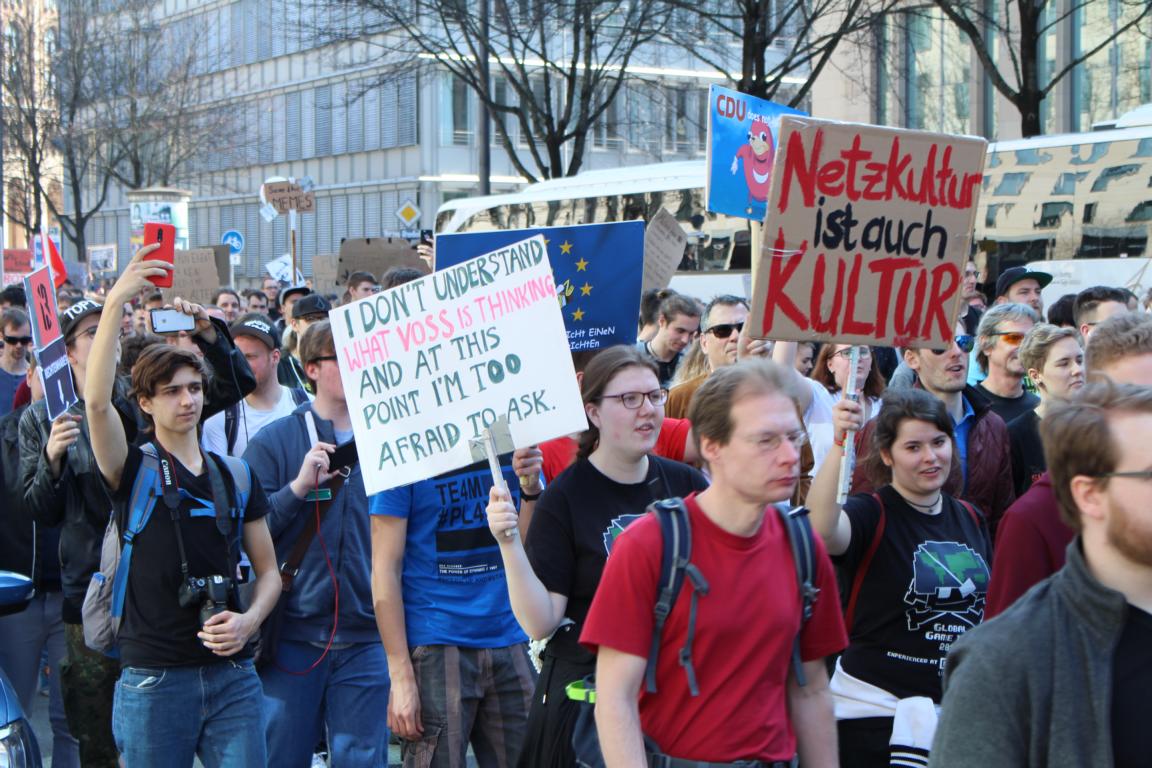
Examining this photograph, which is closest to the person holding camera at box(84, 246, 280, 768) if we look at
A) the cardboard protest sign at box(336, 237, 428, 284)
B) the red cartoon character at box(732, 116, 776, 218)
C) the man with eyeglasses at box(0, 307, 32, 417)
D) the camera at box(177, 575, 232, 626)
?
the camera at box(177, 575, 232, 626)

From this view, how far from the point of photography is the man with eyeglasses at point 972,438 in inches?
233

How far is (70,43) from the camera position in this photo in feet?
122

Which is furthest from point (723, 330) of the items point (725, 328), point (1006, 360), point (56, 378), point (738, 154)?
point (56, 378)

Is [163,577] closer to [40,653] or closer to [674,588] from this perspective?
[674,588]

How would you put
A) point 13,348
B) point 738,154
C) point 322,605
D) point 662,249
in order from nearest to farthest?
1. point 322,605
2. point 738,154
3. point 13,348
4. point 662,249

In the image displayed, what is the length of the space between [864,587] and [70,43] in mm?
36103

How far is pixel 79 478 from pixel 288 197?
12949 millimetres

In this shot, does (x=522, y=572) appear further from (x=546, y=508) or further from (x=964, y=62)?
(x=964, y=62)

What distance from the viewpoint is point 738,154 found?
26.3 ft

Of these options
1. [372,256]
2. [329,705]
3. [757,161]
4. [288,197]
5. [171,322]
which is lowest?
[329,705]

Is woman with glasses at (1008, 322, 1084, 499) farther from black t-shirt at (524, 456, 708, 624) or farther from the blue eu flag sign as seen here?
black t-shirt at (524, 456, 708, 624)

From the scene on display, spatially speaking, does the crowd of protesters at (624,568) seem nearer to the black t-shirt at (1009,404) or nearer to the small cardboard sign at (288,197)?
the black t-shirt at (1009,404)

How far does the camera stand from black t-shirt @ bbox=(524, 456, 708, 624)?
4258 mm

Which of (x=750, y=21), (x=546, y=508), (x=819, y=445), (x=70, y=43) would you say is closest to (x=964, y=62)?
(x=750, y=21)
